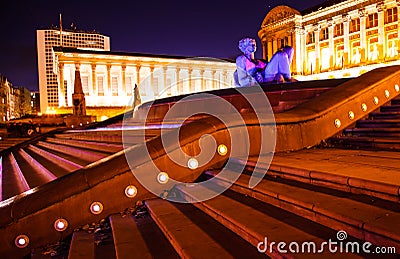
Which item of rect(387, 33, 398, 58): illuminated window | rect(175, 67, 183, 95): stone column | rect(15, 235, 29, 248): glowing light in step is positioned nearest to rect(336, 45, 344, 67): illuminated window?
rect(387, 33, 398, 58): illuminated window

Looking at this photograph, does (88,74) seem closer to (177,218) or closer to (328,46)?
(328,46)

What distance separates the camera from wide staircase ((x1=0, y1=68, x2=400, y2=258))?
2965 millimetres

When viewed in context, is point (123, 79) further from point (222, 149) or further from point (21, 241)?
point (21, 241)

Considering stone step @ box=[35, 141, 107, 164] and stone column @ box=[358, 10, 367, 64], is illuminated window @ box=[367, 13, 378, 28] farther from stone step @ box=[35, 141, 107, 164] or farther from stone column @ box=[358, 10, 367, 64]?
stone step @ box=[35, 141, 107, 164]

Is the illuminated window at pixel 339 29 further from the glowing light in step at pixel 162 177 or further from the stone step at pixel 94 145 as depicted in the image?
the glowing light in step at pixel 162 177

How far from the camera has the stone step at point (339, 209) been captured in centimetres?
270

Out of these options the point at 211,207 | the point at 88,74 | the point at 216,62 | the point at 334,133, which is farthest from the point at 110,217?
the point at 216,62

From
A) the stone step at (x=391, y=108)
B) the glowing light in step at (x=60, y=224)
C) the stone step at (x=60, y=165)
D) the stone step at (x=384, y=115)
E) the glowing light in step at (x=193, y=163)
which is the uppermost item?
the stone step at (x=391, y=108)

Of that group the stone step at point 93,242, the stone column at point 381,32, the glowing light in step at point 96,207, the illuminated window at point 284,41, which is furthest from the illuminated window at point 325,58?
the stone step at point 93,242

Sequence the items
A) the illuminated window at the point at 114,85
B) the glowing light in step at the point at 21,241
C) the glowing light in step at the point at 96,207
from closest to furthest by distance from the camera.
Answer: the glowing light in step at the point at 21,241 → the glowing light in step at the point at 96,207 → the illuminated window at the point at 114,85

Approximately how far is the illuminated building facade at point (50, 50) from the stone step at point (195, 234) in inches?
2809

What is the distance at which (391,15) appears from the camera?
48125 mm

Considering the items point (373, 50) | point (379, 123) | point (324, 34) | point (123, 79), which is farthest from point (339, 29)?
point (379, 123)

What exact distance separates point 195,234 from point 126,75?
7086 centimetres
